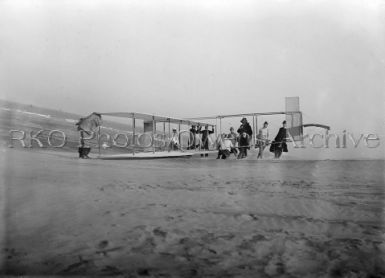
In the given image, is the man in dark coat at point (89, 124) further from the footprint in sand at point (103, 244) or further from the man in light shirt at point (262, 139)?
the man in light shirt at point (262, 139)

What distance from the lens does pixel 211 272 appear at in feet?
5.95

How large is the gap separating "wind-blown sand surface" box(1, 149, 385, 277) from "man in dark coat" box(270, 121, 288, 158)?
0.69ft

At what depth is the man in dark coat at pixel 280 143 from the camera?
2597 millimetres

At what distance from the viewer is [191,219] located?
240 cm

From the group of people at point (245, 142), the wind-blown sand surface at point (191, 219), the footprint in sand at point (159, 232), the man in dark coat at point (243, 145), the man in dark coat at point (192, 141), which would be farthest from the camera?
the man in dark coat at point (192, 141)

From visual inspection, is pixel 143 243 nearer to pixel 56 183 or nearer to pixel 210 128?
pixel 56 183

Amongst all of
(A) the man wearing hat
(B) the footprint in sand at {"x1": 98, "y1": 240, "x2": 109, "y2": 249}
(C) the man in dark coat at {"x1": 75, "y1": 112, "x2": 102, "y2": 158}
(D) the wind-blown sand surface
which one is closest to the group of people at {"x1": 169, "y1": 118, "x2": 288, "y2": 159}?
(D) the wind-blown sand surface

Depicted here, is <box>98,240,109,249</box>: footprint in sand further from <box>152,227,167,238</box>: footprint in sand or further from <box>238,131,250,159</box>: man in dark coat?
<box>238,131,250,159</box>: man in dark coat

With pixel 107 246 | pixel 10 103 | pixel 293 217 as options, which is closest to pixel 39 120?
pixel 10 103

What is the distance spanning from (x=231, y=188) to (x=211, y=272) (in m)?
0.97

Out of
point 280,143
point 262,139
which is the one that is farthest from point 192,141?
point 280,143

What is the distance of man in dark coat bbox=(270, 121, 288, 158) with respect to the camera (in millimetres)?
2597

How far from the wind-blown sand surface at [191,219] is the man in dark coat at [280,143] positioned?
0.21 m

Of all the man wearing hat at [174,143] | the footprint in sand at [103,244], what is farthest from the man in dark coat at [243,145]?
the footprint in sand at [103,244]
